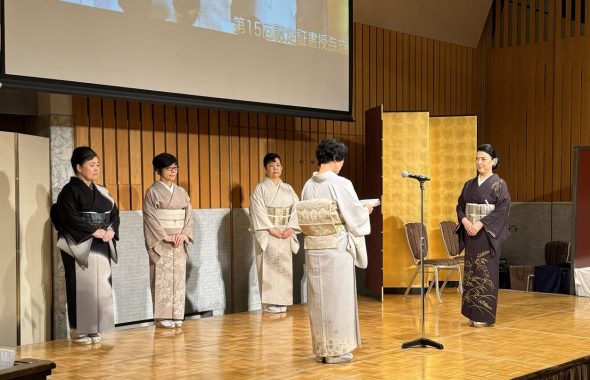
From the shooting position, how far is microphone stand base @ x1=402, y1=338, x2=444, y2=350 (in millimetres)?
5094

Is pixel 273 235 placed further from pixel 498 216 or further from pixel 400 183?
pixel 498 216

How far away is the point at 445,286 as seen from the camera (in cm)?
854

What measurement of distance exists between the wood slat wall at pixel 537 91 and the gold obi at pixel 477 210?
385 centimetres

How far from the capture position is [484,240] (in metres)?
5.99

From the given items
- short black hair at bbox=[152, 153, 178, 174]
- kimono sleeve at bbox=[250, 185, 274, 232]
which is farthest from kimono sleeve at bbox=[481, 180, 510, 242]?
short black hair at bbox=[152, 153, 178, 174]

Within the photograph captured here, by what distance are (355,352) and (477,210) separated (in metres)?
1.74

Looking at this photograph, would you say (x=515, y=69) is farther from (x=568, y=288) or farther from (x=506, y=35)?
(x=568, y=288)

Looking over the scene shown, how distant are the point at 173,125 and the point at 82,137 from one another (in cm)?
99

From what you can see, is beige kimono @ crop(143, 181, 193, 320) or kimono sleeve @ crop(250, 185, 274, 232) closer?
beige kimono @ crop(143, 181, 193, 320)

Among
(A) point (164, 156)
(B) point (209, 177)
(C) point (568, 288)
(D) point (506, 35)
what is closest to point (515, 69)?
(D) point (506, 35)

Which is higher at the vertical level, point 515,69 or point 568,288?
point 515,69

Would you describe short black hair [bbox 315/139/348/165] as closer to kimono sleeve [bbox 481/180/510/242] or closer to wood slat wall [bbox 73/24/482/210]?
kimono sleeve [bbox 481/180/510/242]

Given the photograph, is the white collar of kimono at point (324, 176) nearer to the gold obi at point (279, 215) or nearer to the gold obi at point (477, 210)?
the gold obi at point (477, 210)

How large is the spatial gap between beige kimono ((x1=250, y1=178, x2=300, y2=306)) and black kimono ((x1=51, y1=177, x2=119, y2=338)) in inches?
68.1
